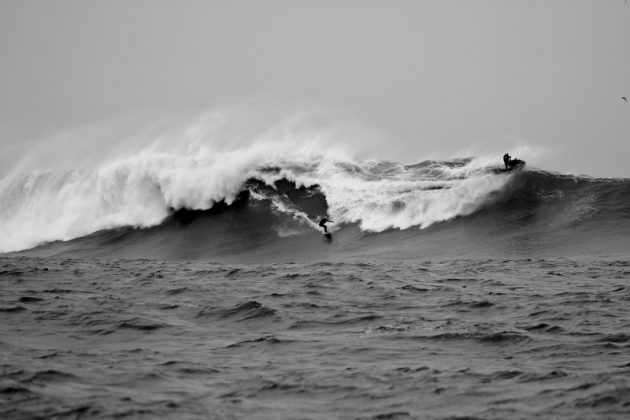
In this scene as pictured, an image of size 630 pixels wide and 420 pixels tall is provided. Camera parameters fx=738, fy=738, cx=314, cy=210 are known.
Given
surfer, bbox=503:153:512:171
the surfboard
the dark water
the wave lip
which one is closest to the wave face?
the wave lip

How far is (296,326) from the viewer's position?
35.0ft

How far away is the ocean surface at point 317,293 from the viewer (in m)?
7.37

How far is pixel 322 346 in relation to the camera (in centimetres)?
945

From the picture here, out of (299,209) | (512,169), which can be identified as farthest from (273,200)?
(512,169)

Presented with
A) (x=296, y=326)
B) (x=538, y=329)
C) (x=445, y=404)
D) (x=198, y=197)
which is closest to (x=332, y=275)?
(x=296, y=326)

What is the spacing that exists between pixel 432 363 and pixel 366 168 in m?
20.3

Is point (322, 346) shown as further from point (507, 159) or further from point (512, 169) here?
point (507, 159)

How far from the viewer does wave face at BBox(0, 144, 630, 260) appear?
21.3m

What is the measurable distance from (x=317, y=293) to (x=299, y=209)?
12.1m

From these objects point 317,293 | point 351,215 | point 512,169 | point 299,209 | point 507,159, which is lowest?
point 317,293

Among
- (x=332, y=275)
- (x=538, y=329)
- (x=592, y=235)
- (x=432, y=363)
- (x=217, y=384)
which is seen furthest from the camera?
(x=592, y=235)

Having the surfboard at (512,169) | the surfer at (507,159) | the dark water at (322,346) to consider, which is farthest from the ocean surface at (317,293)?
the surfer at (507,159)

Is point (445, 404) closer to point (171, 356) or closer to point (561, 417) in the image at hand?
point (561, 417)

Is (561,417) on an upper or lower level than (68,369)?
lower
